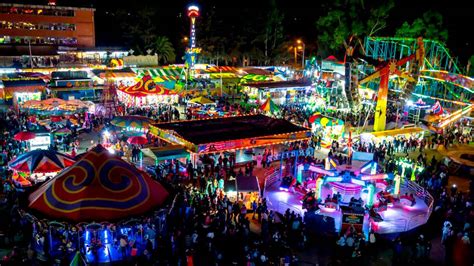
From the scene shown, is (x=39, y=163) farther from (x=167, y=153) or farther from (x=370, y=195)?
(x=370, y=195)

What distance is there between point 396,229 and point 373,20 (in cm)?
4267

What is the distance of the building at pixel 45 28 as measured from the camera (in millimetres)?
51362

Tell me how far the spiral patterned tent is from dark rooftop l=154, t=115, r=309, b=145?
22.0 feet

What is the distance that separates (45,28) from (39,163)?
39665 mm

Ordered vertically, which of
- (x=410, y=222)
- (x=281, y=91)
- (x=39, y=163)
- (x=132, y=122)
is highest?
(x=281, y=91)

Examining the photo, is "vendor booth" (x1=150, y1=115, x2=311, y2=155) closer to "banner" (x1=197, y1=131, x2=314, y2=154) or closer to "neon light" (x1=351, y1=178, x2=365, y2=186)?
"banner" (x1=197, y1=131, x2=314, y2=154)

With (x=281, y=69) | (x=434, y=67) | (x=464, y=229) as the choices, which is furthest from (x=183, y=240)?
(x=281, y=69)

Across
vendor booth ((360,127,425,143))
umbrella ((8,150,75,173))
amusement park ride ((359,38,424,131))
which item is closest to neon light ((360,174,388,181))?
vendor booth ((360,127,425,143))

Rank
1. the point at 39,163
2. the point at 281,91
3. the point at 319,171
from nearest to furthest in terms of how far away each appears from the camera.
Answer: the point at 39,163 < the point at 319,171 < the point at 281,91

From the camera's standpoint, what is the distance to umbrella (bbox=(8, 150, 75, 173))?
19.2 m

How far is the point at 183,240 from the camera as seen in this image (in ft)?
49.2

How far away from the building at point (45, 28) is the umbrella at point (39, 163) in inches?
1313

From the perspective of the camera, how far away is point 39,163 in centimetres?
1930

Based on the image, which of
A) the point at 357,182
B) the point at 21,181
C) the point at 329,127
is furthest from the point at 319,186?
the point at 21,181
